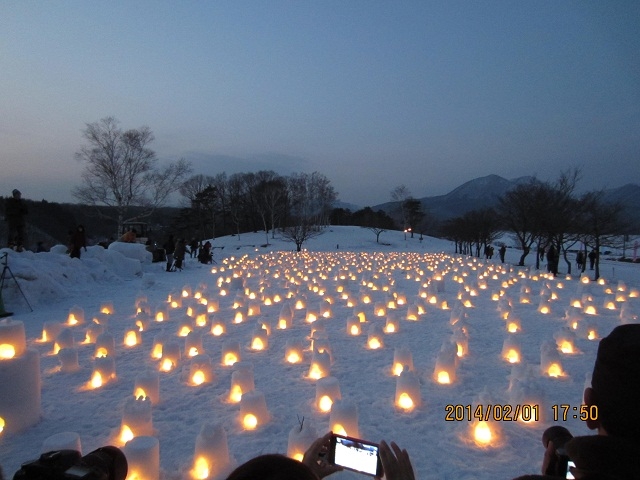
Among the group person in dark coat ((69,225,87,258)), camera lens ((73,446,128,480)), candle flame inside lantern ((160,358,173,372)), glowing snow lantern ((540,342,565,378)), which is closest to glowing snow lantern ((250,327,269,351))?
candle flame inside lantern ((160,358,173,372))

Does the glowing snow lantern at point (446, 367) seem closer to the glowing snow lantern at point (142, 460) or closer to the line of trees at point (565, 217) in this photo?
the glowing snow lantern at point (142, 460)

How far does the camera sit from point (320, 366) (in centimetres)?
579

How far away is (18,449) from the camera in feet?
12.6

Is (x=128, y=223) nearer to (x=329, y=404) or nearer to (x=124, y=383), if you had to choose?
(x=124, y=383)

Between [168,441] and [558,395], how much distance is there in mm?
4892

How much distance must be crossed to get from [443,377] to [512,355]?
1.79 m

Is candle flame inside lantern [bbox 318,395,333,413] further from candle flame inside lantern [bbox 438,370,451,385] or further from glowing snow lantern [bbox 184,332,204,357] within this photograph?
glowing snow lantern [bbox 184,332,204,357]

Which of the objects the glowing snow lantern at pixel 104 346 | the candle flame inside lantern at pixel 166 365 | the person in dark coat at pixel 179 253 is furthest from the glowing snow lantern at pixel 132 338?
the person in dark coat at pixel 179 253

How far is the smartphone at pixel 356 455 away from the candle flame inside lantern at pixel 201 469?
1.76m

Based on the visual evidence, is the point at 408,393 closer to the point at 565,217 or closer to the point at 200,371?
the point at 200,371

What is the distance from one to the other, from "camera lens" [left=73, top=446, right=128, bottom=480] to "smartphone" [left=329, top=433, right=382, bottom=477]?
116cm

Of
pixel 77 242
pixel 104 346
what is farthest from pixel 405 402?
pixel 77 242

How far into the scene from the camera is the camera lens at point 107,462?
73.0 inches

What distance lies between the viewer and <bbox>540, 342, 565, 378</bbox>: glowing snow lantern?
19.2ft
